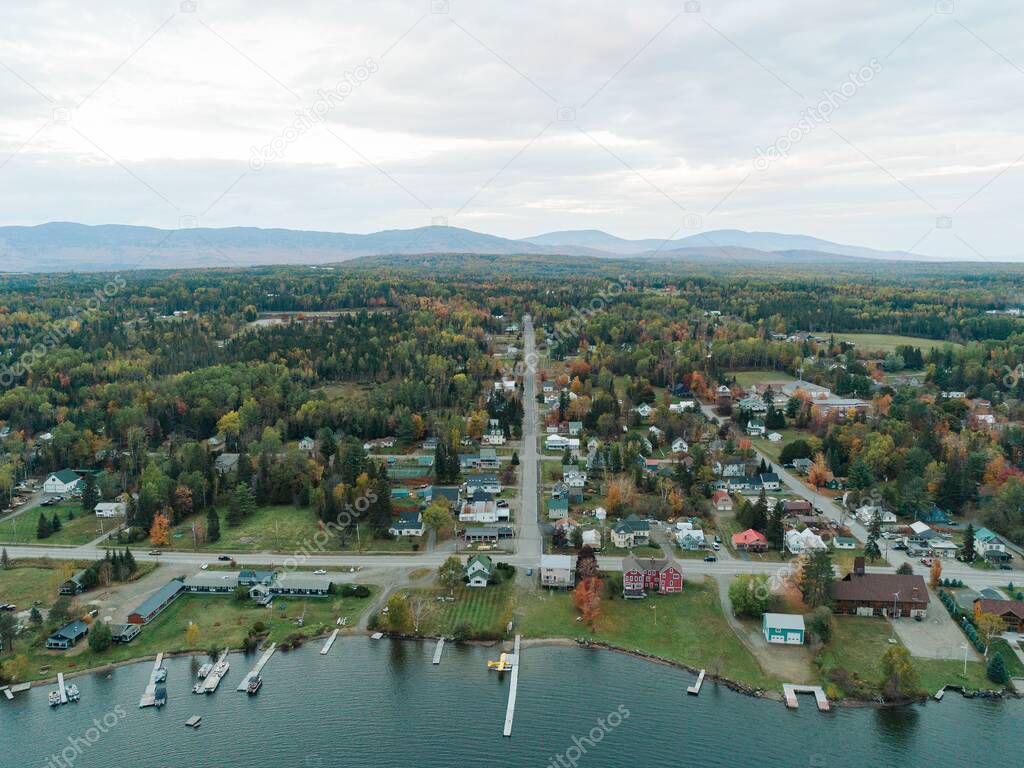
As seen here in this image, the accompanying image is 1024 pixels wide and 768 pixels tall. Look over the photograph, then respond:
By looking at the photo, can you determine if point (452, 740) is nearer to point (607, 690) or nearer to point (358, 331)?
point (607, 690)

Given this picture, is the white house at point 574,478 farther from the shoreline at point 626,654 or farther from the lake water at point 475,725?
the lake water at point 475,725

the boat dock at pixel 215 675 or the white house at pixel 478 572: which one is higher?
the white house at pixel 478 572

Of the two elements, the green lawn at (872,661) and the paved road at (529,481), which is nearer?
the green lawn at (872,661)

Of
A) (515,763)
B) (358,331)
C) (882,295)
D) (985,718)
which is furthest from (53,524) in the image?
(882,295)

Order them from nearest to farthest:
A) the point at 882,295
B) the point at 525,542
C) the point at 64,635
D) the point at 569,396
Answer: the point at 64,635
the point at 525,542
the point at 569,396
the point at 882,295

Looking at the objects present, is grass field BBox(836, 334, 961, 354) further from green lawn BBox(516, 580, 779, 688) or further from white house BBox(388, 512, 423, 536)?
white house BBox(388, 512, 423, 536)

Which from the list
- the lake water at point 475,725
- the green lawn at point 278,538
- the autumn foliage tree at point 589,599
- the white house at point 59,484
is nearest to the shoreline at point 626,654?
the lake water at point 475,725

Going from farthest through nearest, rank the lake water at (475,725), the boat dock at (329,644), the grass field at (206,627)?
the boat dock at (329,644) < the grass field at (206,627) < the lake water at (475,725)
